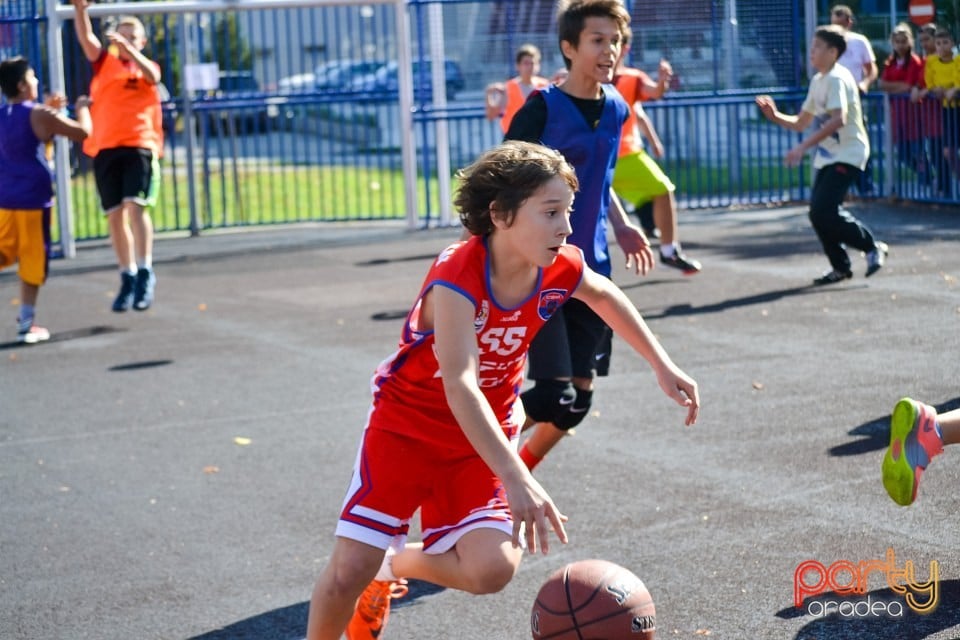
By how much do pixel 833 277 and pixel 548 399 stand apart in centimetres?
647

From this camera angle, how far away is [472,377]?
3676 millimetres

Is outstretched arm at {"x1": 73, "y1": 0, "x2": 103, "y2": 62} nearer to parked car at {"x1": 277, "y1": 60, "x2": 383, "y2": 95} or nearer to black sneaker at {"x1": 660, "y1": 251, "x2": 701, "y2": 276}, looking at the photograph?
black sneaker at {"x1": 660, "y1": 251, "x2": 701, "y2": 276}

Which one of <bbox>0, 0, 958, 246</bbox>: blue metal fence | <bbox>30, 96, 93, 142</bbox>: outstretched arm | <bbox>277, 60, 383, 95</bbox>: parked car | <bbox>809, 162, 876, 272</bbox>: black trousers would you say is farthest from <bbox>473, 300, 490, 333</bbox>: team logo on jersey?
<bbox>277, 60, 383, 95</bbox>: parked car

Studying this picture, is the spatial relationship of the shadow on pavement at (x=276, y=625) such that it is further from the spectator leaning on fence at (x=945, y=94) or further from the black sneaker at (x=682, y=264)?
the spectator leaning on fence at (x=945, y=94)

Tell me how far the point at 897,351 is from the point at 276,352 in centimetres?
408

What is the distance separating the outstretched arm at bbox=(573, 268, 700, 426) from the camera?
13.4 ft

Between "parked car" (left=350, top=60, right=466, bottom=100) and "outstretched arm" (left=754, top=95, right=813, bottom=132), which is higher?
"parked car" (left=350, top=60, right=466, bottom=100)

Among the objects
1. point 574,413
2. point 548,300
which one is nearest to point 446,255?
point 548,300

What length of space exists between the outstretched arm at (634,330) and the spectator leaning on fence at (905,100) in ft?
43.1

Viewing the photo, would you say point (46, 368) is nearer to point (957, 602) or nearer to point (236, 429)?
point (236, 429)

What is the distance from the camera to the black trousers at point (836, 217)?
11.1 m

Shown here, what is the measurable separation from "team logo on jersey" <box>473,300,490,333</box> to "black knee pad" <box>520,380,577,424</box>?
1.39 m

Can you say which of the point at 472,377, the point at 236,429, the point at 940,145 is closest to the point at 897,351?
the point at 236,429

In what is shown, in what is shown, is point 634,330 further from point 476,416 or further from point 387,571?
point 387,571
